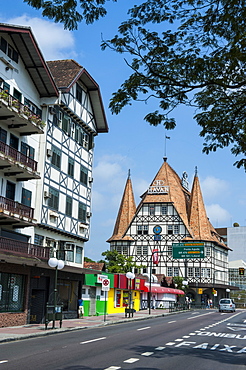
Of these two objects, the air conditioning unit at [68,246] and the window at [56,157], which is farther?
the air conditioning unit at [68,246]

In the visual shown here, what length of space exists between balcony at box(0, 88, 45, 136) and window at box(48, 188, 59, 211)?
191 inches

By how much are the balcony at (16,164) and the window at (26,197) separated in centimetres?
102

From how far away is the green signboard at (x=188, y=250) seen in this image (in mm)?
59438

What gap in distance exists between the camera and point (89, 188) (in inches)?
1619

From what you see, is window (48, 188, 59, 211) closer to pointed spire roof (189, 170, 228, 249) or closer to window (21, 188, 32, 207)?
window (21, 188, 32, 207)

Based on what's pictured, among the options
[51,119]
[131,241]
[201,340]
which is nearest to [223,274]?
[131,241]

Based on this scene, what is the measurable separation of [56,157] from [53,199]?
9.75ft

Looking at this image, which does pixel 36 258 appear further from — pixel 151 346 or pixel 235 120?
pixel 235 120

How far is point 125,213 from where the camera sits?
9012 centimetres

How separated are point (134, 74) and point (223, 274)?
82403mm

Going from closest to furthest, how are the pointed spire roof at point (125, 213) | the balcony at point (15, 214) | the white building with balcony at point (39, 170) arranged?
1. the balcony at point (15, 214)
2. the white building with balcony at point (39, 170)
3. the pointed spire roof at point (125, 213)

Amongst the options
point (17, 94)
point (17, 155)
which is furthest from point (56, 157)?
point (17, 155)

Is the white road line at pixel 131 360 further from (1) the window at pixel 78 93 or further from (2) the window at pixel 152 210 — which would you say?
(2) the window at pixel 152 210

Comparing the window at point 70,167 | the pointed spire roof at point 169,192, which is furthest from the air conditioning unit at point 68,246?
the pointed spire roof at point 169,192
